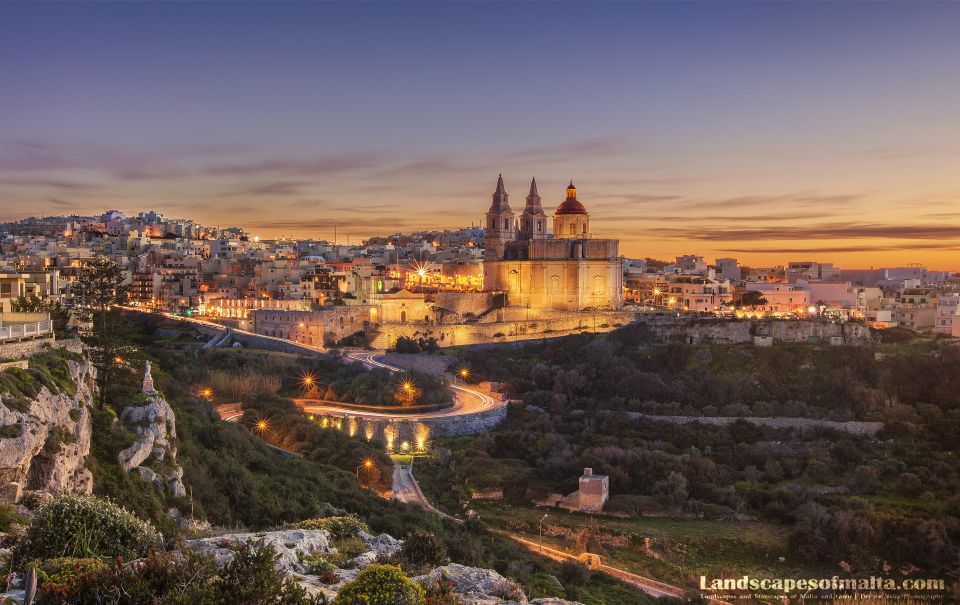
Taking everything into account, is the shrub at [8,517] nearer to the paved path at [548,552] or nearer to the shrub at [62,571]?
the shrub at [62,571]

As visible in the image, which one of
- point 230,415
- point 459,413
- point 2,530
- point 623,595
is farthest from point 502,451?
point 2,530

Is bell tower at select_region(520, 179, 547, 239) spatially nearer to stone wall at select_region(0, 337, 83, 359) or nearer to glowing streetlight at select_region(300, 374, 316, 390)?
glowing streetlight at select_region(300, 374, 316, 390)

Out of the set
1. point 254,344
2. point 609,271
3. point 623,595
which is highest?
point 609,271

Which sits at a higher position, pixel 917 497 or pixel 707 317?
pixel 707 317

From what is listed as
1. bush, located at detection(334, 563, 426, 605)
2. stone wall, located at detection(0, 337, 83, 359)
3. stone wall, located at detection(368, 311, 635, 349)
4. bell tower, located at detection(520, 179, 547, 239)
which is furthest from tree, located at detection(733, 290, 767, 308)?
bush, located at detection(334, 563, 426, 605)

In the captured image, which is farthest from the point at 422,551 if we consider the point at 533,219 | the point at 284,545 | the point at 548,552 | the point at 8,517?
the point at 533,219

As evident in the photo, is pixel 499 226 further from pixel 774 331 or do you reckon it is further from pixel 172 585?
pixel 172 585

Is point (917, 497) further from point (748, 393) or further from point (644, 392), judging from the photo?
point (644, 392)
